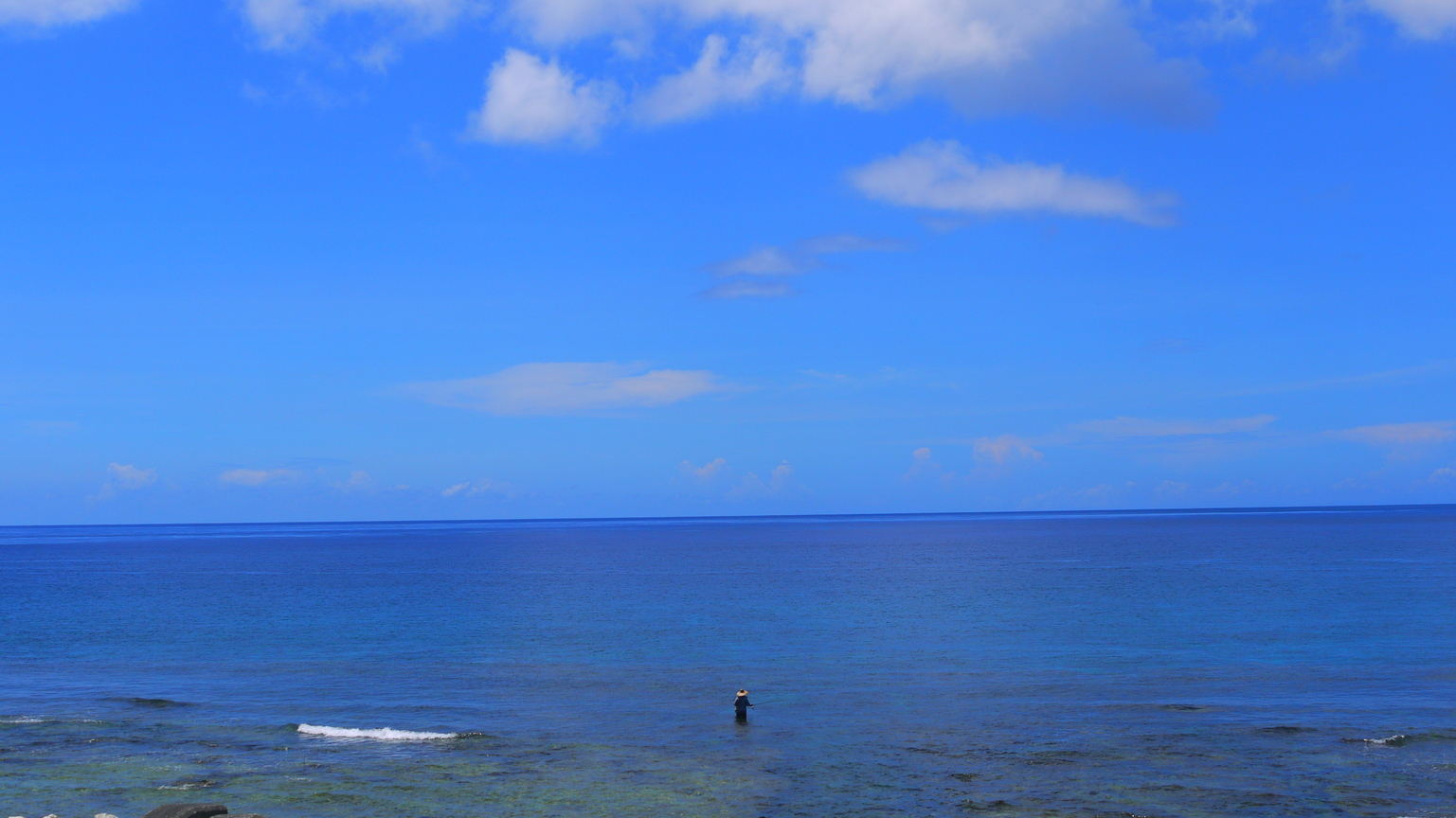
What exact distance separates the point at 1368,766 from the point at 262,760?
36556mm

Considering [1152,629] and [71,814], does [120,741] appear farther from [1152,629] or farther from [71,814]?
[1152,629]

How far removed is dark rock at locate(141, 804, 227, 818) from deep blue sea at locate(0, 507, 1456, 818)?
3.44m

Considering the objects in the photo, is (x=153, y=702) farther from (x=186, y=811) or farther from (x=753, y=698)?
(x=753, y=698)

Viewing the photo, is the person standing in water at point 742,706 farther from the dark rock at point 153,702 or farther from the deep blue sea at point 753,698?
the dark rock at point 153,702

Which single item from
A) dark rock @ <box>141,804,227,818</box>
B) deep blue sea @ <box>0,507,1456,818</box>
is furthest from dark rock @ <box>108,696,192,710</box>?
dark rock @ <box>141,804,227,818</box>

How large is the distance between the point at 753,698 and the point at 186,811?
85.7 feet

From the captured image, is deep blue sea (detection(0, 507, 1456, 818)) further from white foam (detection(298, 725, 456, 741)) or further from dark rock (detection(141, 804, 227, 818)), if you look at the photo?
dark rock (detection(141, 804, 227, 818))

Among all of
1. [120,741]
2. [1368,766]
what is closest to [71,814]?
[120,741]

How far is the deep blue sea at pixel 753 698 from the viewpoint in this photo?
3198 cm

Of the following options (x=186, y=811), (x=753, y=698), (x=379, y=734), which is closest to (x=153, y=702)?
(x=379, y=734)

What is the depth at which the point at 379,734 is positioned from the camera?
40.6m

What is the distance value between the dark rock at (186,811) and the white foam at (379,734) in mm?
13148

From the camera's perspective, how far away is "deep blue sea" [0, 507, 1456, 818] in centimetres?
3198

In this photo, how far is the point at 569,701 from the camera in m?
47.3
